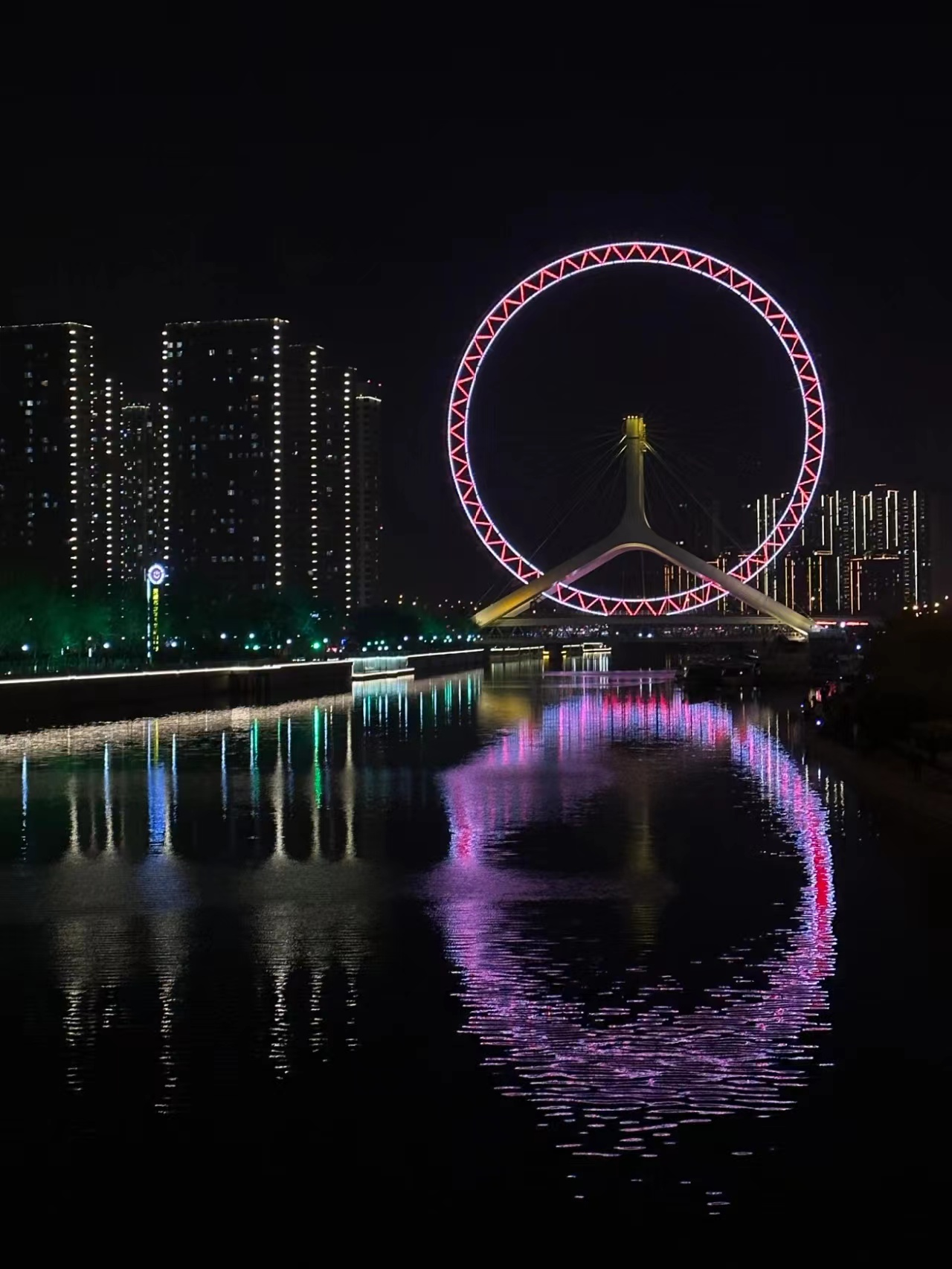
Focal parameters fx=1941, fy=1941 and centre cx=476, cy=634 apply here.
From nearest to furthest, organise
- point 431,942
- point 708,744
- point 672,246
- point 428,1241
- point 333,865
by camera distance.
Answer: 1. point 428,1241
2. point 431,942
3. point 333,865
4. point 708,744
5. point 672,246

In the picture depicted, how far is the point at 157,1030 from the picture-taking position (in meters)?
8.17

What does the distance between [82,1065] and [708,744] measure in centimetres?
2257

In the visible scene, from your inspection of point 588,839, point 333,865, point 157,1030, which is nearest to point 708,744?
point 588,839

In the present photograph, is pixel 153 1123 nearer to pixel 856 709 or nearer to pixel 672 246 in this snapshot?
pixel 856 709

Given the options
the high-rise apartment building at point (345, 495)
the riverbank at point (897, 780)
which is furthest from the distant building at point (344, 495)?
the riverbank at point (897, 780)

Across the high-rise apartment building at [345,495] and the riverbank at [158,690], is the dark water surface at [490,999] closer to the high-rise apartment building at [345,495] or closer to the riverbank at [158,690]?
the riverbank at [158,690]

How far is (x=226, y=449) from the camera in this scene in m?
128

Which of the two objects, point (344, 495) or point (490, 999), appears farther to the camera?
point (344, 495)

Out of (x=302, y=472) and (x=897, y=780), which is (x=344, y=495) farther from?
(x=897, y=780)

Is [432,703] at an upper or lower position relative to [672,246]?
lower

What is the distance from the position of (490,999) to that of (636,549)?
225ft

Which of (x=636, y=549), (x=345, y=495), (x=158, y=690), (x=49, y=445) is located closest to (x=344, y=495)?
(x=345, y=495)

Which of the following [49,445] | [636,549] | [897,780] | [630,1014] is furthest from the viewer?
[49,445]

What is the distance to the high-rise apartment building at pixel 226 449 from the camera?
127m
